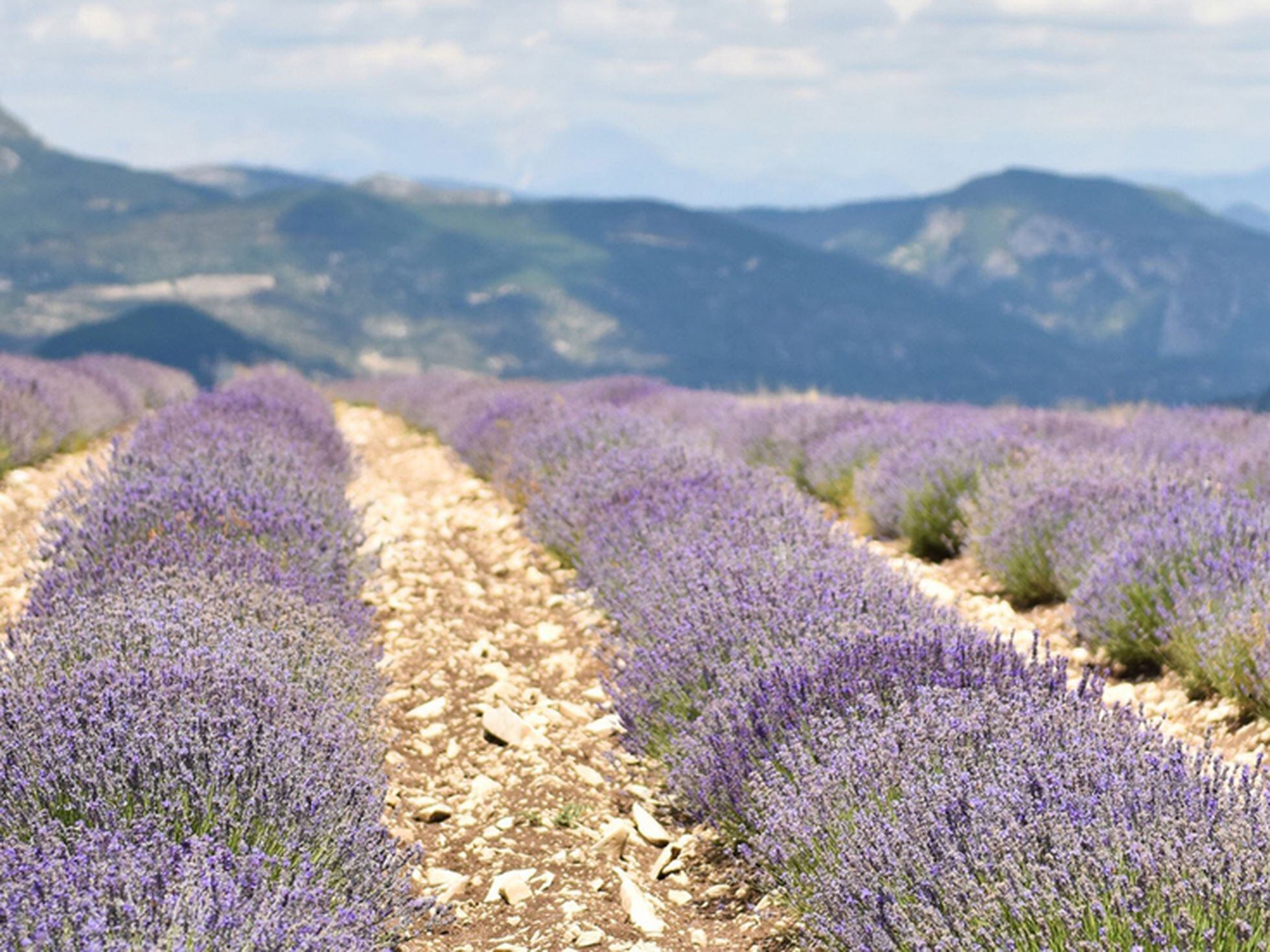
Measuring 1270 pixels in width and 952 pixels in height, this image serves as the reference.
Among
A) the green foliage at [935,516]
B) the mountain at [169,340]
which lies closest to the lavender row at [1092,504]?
the green foliage at [935,516]

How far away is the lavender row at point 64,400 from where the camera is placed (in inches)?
368

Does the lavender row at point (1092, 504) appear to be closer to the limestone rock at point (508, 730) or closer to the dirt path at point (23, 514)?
the limestone rock at point (508, 730)

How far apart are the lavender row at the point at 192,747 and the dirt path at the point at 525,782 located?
0.34 meters

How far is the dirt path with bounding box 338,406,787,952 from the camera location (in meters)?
3.17

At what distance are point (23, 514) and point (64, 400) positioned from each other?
12.0 ft

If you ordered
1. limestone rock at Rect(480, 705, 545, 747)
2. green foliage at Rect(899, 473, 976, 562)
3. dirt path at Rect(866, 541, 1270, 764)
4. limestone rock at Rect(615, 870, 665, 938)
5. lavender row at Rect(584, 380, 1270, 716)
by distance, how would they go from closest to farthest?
1. limestone rock at Rect(615, 870, 665, 938)
2. dirt path at Rect(866, 541, 1270, 764)
3. limestone rock at Rect(480, 705, 545, 747)
4. lavender row at Rect(584, 380, 1270, 716)
5. green foliage at Rect(899, 473, 976, 562)

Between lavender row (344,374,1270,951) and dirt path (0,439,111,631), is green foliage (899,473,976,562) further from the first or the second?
dirt path (0,439,111,631)

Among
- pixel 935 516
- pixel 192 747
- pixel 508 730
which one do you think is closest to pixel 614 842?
pixel 508 730

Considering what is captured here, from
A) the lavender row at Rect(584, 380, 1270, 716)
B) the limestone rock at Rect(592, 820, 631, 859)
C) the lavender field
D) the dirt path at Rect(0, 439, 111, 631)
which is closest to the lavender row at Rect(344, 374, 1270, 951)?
the lavender field

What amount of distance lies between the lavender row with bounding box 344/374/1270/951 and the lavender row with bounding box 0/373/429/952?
99cm

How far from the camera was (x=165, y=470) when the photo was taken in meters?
5.82

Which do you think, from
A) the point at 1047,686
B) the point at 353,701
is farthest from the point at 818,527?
the point at 353,701

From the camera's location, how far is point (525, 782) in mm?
4102

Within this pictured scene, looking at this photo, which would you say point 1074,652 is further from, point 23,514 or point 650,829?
point 23,514
